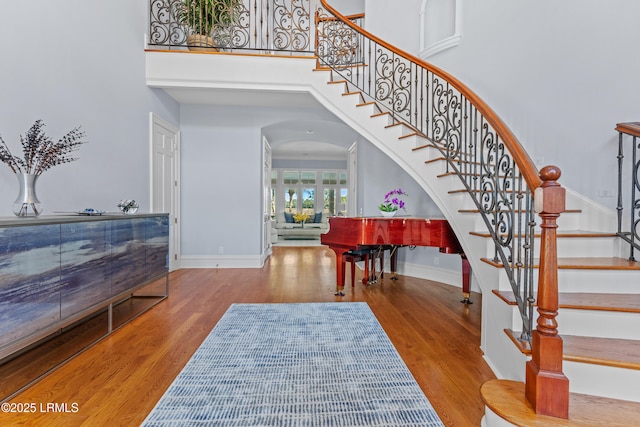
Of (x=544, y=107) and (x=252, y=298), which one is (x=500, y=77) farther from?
(x=252, y=298)

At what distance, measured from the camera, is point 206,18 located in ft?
14.1

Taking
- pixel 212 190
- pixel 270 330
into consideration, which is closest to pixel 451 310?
pixel 270 330

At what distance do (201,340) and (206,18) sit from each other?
13.4ft

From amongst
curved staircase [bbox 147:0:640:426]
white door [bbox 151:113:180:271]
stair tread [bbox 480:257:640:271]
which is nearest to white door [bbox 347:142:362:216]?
curved staircase [bbox 147:0:640:426]

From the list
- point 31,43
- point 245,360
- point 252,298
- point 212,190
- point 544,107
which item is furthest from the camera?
point 212,190

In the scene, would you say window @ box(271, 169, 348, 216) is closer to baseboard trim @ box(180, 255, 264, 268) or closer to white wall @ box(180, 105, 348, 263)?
white wall @ box(180, 105, 348, 263)

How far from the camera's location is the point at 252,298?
368 cm

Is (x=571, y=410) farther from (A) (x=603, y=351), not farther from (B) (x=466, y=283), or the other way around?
(B) (x=466, y=283)

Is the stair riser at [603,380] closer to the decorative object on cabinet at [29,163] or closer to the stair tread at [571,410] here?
the stair tread at [571,410]

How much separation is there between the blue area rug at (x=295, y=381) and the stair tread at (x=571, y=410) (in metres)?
0.32

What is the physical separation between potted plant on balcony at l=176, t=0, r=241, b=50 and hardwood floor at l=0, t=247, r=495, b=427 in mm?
3300

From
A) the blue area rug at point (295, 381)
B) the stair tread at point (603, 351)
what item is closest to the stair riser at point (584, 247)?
the stair tread at point (603, 351)

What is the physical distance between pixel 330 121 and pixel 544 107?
3100 mm

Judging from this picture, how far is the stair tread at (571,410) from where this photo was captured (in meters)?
1.31
